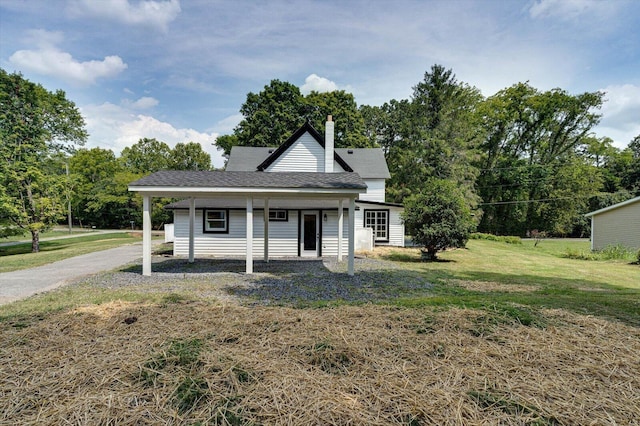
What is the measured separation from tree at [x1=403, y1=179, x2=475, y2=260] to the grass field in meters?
7.76

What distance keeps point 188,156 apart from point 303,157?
3337 centimetres

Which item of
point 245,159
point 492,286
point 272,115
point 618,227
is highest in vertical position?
point 272,115

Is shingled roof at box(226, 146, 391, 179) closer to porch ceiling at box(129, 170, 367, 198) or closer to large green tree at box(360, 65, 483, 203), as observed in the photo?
large green tree at box(360, 65, 483, 203)

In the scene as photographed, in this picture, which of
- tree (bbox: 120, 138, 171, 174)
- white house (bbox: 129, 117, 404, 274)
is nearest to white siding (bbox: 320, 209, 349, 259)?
white house (bbox: 129, 117, 404, 274)

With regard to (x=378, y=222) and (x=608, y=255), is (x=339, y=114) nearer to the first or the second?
(x=378, y=222)

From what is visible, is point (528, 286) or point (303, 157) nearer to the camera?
point (528, 286)

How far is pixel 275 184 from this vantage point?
880 cm

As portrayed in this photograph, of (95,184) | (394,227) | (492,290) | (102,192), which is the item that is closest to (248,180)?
(492,290)

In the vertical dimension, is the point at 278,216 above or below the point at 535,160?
below

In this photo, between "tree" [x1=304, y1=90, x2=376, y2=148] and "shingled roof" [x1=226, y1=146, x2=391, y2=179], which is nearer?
"shingled roof" [x1=226, y1=146, x2=391, y2=179]

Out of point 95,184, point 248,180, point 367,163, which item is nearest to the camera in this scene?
point 248,180

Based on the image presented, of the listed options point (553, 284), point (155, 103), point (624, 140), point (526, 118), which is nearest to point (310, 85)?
point (155, 103)

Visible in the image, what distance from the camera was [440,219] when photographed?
40.2ft

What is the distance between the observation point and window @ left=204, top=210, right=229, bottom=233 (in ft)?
46.6
